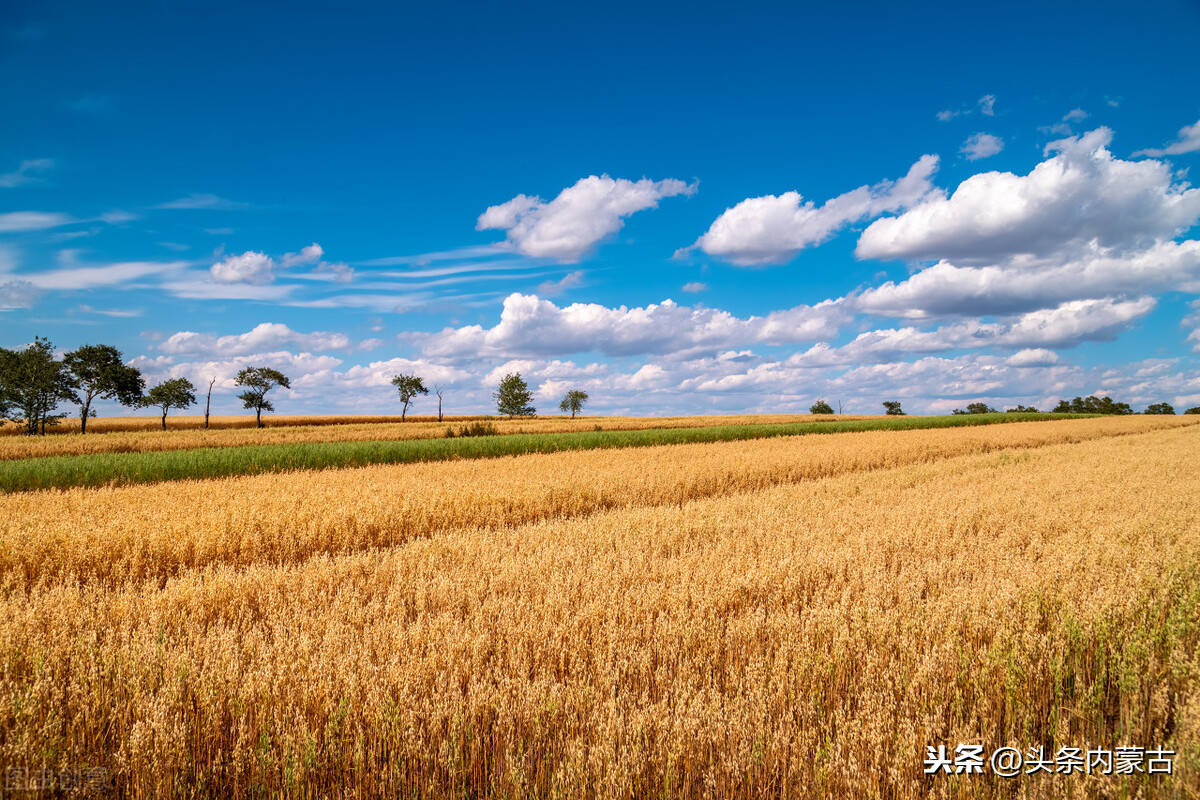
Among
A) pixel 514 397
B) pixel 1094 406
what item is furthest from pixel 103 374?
pixel 1094 406

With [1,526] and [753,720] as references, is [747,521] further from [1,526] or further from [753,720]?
[1,526]

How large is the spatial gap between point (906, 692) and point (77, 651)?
21.5ft

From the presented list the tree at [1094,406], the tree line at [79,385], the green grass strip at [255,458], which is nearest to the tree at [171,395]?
the tree line at [79,385]

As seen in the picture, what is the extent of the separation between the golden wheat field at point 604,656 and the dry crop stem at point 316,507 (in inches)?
3.7

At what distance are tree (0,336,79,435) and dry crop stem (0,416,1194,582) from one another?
5938 centimetres

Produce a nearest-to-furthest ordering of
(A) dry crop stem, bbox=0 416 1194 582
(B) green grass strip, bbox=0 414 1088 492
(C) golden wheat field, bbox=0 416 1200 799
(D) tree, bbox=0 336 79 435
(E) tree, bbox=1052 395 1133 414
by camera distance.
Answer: (C) golden wheat field, bbox=0 416 1200 799, (A) dry crop stem, bbox=0 416 1194 582, (B) green grass strip, bbox=0 414 1088 492, (D) tree, bbox=0 336 79 435, (E) tree, bbox=1052 395 1133 414

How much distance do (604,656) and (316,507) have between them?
8206 millimetres

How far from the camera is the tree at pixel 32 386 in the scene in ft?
180

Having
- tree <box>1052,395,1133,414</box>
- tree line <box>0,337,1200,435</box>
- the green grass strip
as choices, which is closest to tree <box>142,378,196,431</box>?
tree line <box>0,337,1200,435</box>

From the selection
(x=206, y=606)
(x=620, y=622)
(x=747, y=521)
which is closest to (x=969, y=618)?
(x=620, y=622)

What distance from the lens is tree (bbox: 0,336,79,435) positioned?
54906 millimetres

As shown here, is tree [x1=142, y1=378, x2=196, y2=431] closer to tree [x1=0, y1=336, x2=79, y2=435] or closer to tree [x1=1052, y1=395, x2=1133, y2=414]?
tree [x1=0, y1=336, x2=79, y2=435]

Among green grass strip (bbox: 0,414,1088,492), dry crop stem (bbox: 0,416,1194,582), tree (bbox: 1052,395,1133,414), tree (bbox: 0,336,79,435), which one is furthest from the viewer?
tree (bbox: 1052,395,1133,414)

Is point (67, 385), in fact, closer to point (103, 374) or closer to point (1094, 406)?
point (103, 374)
